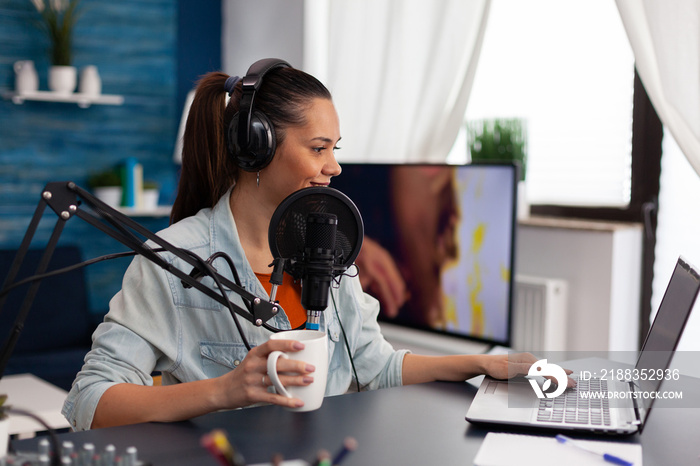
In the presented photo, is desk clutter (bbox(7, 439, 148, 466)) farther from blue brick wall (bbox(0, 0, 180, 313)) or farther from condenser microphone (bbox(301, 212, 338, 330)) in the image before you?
blue brick wall (bbox(0, 0, 180, 313))

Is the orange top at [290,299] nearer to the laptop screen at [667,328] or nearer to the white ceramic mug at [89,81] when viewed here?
the laptop screen at [667,328]

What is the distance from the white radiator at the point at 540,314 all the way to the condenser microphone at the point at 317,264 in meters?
1.60

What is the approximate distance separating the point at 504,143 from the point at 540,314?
0.67 m

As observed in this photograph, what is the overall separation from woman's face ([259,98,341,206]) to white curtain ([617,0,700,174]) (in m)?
1.24

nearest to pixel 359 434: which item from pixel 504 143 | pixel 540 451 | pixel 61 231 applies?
pixel 540 451

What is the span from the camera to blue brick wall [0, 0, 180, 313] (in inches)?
139

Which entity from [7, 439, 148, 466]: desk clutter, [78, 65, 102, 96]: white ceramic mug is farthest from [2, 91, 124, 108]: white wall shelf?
[7, 439, 148, 466]: desk clutter

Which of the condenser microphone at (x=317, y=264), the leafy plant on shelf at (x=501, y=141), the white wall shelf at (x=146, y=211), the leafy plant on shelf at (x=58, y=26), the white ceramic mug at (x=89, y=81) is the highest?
the leafy plant on shelf at (x=58, y=26)

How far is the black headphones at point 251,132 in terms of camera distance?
48.0 inches

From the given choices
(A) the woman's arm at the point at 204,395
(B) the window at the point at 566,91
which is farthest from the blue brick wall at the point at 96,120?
(A) the woman's arm at the point at 204,395

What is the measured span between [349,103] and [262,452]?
8.50 feet

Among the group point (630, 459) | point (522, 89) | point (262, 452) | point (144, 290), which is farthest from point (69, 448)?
point (522, 89)
